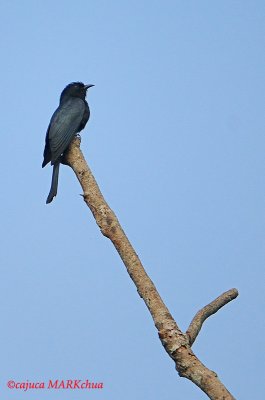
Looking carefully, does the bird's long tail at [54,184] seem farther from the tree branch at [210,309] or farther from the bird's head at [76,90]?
the tree branch at [210,309]

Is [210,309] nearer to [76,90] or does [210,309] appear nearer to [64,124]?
[64,124]

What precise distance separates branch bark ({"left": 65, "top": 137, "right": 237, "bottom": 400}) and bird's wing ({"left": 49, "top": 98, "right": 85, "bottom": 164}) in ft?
8.10

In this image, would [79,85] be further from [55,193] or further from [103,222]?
[103,222]

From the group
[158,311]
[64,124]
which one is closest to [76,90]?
[64,124]

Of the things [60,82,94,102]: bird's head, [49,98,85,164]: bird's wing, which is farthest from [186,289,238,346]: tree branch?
[60,82,94,102]: bird's head

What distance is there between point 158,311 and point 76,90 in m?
5.63

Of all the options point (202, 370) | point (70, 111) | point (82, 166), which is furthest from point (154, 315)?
point (70, 111)

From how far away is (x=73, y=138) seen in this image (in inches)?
266

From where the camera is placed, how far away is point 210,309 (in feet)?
12.4

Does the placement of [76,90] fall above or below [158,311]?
above

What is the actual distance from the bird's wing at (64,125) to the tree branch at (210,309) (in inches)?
121

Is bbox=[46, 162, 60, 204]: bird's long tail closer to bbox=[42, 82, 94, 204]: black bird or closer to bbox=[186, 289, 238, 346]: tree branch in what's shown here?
bbox=[42, 82, 94, 204]: black bird

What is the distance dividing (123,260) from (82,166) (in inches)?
45.3

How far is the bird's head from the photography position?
859 cm
